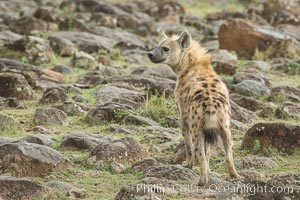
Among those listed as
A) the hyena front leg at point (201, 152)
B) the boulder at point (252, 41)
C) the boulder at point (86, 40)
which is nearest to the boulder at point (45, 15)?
the boulder at point (86, 40)

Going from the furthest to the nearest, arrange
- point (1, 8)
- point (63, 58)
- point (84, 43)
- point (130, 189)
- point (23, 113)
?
point (1, 8)
point (84, 43)
point (63, 58)
point (23, 113)
point (130, 189)

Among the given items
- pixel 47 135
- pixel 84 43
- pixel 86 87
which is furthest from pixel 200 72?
pixel 84 43

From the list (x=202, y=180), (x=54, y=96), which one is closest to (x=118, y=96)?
(x=54, y=96)

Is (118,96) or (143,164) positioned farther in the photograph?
(118,96)

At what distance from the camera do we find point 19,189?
7.82 m

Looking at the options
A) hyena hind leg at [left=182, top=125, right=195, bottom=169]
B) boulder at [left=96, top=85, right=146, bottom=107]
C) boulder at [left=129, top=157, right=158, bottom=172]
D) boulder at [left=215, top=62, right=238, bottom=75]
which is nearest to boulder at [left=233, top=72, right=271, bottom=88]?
boulder at [left=215, top=62, right=238, bottom=75]

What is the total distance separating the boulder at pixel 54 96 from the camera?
43.3ft

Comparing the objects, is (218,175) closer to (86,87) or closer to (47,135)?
(47,135)

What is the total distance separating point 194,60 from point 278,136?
1394 mm

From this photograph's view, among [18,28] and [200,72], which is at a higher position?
[200,72]

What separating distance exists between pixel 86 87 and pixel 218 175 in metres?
6.36

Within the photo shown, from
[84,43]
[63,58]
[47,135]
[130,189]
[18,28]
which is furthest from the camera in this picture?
[18,28]

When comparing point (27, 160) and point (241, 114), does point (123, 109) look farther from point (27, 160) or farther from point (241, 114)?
point (27, 160)

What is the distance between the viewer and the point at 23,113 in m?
12.4
